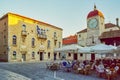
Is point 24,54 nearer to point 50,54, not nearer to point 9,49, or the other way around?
point 9,49

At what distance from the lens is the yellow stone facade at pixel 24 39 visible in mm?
30281

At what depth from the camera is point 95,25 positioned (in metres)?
33.5

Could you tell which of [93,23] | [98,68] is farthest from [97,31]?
[98,68]

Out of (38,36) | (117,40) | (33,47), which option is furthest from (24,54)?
(117,40)

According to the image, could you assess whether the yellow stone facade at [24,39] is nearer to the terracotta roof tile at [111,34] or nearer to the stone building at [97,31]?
the stone building at [97,31]

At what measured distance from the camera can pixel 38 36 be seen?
1409 inches

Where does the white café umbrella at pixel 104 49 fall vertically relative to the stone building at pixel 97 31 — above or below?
below

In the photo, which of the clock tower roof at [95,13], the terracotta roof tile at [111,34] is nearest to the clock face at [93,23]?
the clock tower roof at [95,13]

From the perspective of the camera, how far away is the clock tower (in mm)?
33125

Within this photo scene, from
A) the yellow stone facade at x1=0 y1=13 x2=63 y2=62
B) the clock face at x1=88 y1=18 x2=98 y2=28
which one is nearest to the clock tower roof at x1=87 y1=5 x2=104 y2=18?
the clock face at x1=88 y1=18 x2=98 y2=28

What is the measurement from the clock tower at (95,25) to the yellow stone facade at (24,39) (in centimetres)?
994

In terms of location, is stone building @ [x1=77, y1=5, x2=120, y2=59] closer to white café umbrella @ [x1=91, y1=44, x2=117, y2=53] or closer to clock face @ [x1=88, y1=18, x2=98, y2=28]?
clock face @ [x1=88, y1=18, x2=98, y2=28]

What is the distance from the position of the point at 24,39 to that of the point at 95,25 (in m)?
14.8

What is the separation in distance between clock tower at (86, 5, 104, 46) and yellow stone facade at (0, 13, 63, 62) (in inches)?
391
